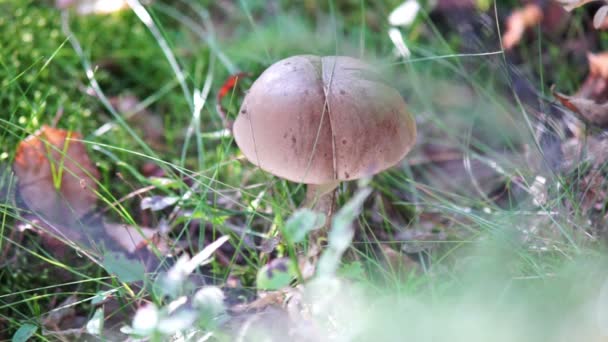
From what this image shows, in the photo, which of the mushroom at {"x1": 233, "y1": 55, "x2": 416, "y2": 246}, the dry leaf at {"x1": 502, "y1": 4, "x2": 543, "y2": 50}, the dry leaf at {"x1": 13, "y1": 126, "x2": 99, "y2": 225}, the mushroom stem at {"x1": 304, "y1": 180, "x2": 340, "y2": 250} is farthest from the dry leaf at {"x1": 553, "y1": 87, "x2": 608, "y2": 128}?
the dry leaf at {"x1": 13, "y1": 126, "x2": 99, "y2": 225}

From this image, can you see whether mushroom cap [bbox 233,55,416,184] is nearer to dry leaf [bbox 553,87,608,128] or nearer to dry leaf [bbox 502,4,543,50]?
dry leaf [bbox 553,87,608,128]

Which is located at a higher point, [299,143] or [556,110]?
[299,143]

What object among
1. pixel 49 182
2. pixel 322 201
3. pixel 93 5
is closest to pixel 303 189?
pixel 322 201

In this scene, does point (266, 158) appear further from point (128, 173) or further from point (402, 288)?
point (128, 173)

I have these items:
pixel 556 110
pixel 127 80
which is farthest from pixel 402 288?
pixel 127 80

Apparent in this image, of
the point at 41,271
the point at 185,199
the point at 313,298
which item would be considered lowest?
the point at 41,271

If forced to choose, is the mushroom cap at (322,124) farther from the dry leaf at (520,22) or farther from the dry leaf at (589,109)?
the dry leaf at (520,22)
